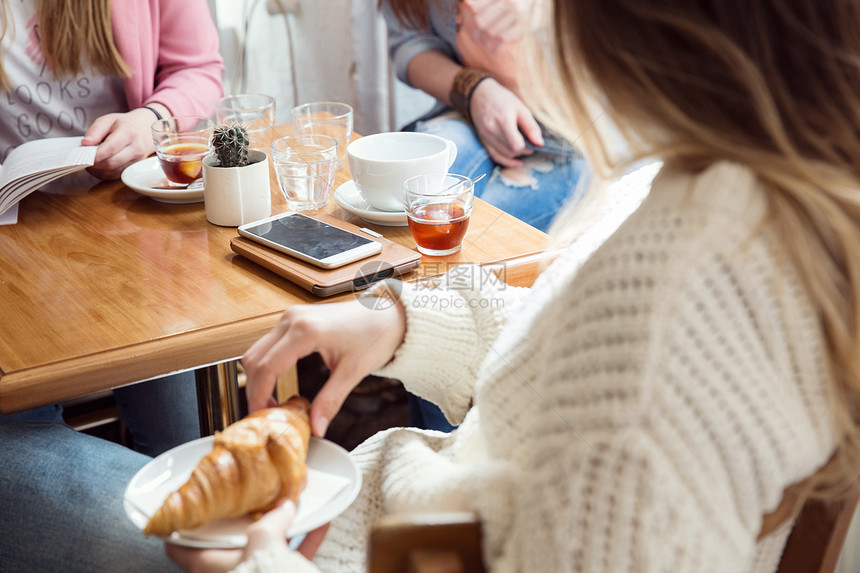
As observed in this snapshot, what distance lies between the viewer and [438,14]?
1818 mm

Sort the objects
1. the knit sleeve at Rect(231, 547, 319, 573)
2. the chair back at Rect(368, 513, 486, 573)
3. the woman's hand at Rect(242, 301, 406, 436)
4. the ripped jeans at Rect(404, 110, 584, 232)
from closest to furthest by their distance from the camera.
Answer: the chair back at Rect(368, 513, 486, 573) → the knit sleeve at Rect(231, 547, 319, 573) → the woman's hand at Rect(242, 301, 406, 436) → the ripped jeans at Rect(404, 110, 584, 232)

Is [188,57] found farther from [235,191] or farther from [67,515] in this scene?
[67,515]

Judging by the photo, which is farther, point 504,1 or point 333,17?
point 333,17

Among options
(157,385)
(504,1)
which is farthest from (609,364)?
(504,1)

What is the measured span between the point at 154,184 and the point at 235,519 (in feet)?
2.29

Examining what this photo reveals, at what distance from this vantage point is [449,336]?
0.82m

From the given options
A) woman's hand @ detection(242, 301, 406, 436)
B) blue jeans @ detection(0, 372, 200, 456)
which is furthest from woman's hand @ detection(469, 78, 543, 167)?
woman's hand @ detection(242, 301, 406, 436)

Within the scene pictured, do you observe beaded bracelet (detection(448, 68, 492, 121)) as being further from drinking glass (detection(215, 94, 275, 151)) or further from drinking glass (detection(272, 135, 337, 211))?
drinking glass (detection(272, 135, 337, 211))

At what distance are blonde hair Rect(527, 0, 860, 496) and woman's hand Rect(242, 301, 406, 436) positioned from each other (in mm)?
356

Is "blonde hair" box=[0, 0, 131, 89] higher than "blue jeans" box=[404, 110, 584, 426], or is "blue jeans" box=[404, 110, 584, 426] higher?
"blonde hair" box=[0, 0, 131, 89]

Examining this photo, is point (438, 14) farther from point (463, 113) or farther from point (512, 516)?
point (512, 516)

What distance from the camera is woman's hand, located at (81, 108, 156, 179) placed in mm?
1217

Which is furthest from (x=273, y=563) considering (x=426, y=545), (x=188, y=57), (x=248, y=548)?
(x=188, y=57)

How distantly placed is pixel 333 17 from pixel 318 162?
1528 millimetres
